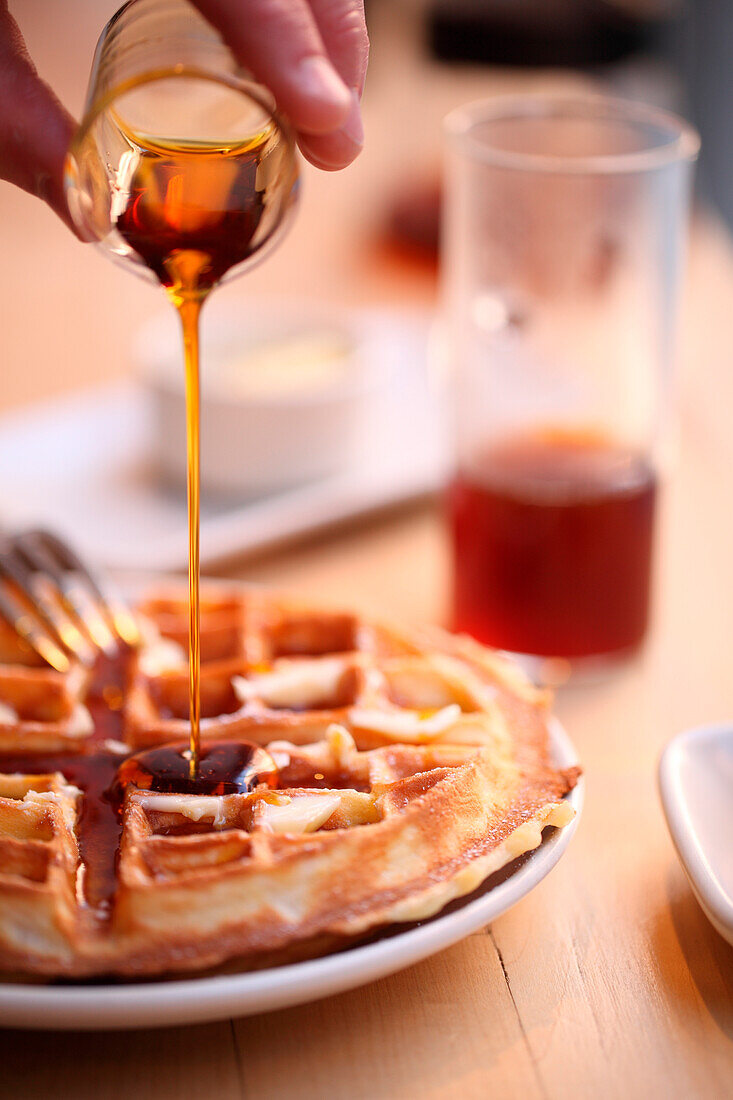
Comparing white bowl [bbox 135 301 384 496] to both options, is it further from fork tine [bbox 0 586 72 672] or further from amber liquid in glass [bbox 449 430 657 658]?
fork tine [bbox 0 586 72 672]

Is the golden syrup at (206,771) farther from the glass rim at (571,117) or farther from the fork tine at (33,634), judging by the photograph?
the glass rim at (571,117)

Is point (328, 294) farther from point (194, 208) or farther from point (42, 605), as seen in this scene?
point (194, 208)

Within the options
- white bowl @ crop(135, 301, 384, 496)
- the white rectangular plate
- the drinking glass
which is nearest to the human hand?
the drinking glass

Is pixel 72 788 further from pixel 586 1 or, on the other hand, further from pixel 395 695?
pixel 586 1

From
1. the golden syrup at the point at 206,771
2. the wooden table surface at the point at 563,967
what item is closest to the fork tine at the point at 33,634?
the golden syrup at the point at 206,771

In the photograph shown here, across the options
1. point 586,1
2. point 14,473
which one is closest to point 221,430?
point 14,473
